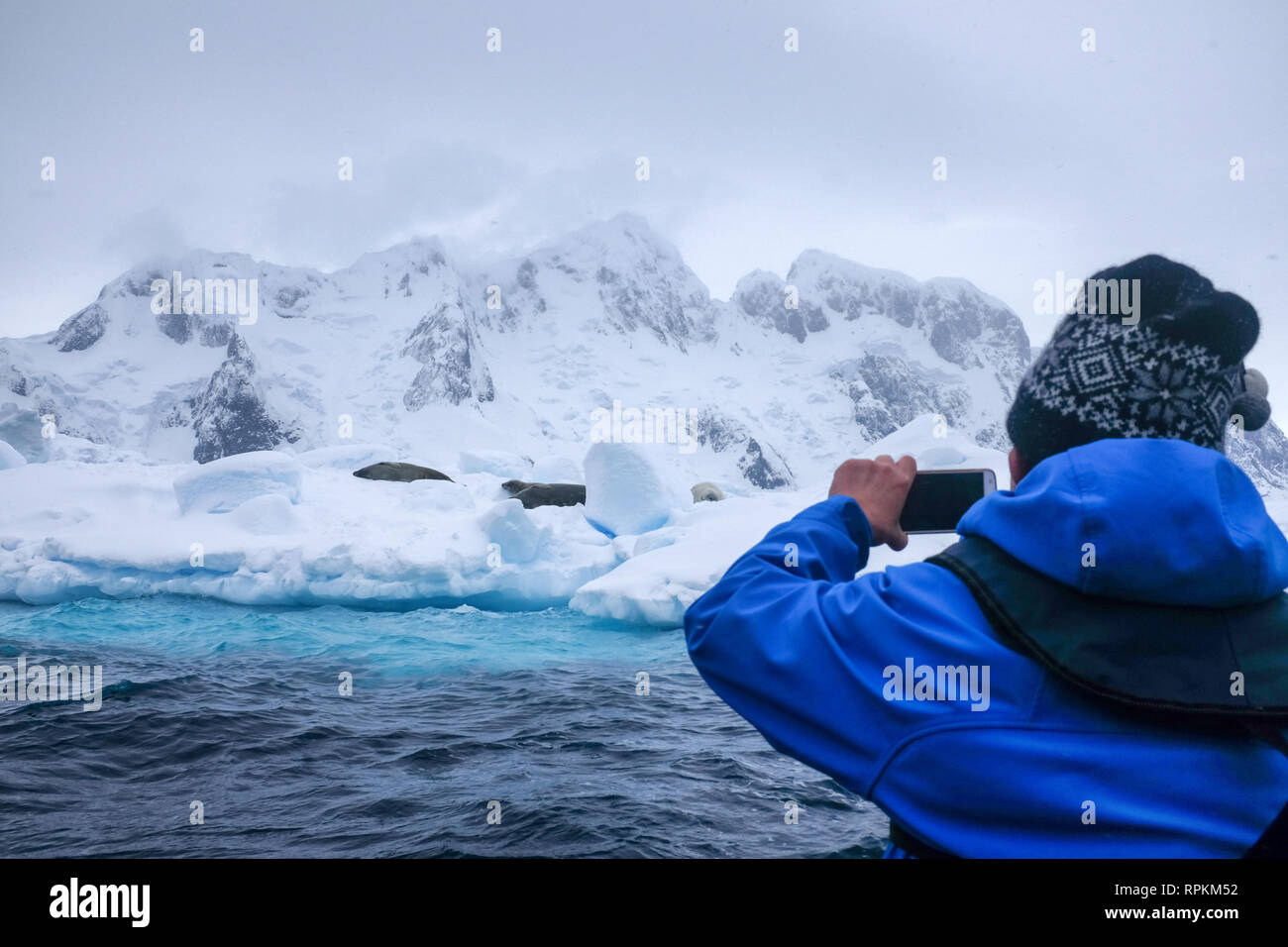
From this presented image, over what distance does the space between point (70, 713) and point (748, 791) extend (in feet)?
21.1

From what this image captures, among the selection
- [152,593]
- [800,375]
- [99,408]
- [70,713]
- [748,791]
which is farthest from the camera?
[800,375]

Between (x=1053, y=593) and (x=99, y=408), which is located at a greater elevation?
(x=99, y=408)

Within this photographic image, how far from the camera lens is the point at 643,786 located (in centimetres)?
569

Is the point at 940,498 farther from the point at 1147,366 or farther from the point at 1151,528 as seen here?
the point at 1151,528

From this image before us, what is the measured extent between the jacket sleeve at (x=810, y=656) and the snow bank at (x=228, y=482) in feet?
59.9

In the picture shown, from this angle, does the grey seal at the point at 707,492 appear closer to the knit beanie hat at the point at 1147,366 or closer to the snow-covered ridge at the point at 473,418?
the snow-covered ridge at the point at 473,418

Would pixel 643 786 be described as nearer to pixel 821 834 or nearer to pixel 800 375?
pixel 821 834

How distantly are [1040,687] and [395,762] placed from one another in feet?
19.9

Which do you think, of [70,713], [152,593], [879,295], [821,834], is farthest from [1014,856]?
[879,295]

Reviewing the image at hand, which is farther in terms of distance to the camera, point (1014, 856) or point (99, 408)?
point (99, 408)

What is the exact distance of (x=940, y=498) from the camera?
61.2 inches

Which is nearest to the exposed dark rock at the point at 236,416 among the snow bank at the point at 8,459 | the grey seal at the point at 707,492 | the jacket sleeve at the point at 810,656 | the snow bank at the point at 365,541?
the grey seal at the point at 707,492

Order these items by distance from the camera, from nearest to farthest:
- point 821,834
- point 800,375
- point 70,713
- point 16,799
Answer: point 821,834, point 16,799, point 70,713, point 800,375

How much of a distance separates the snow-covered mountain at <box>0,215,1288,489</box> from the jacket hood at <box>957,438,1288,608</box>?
76.0m
